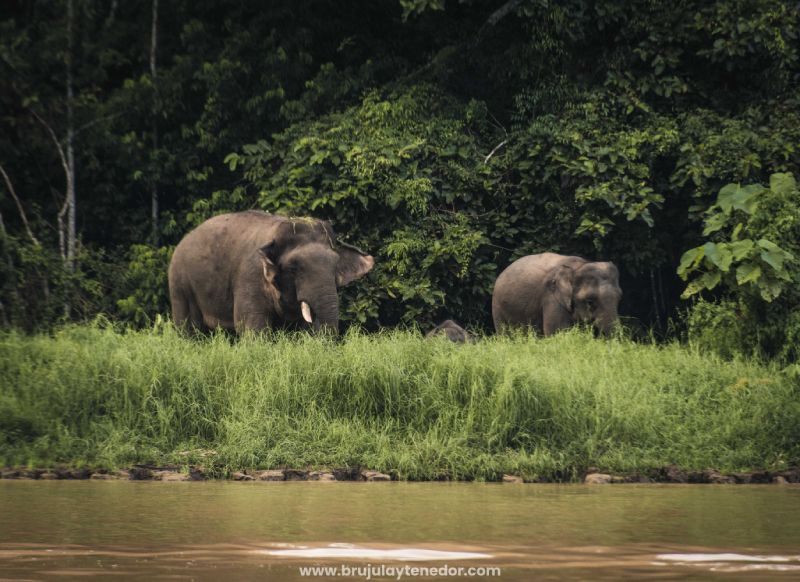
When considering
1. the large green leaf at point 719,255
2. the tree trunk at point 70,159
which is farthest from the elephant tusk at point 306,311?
the tree trunk at point 70,159

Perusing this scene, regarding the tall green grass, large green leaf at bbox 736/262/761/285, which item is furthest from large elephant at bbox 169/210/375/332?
large green leaf at bbox 736/262/761/285

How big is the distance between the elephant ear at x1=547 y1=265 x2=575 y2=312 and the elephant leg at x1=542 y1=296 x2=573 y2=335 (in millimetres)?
107

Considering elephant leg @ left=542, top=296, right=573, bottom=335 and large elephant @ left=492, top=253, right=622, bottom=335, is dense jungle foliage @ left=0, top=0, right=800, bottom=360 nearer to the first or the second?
large elephant @ left=492, top=253, right=622, bottom=335

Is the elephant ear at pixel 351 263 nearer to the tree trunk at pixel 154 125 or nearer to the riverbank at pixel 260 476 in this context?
the riverbank at pixel 260 476

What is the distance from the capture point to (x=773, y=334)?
35.5ft

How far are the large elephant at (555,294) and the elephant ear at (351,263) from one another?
2.86 meters

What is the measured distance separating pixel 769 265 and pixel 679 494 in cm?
423

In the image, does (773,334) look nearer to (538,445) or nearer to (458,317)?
(538,445)

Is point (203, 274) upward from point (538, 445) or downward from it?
upward

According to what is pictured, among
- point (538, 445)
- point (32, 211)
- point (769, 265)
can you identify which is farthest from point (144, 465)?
point (32, 211)

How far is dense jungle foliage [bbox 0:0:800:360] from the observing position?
48.9 feet

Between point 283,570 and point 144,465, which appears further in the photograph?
point 144,465

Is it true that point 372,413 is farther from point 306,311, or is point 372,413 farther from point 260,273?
point 260,273

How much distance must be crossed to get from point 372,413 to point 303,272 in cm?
310
